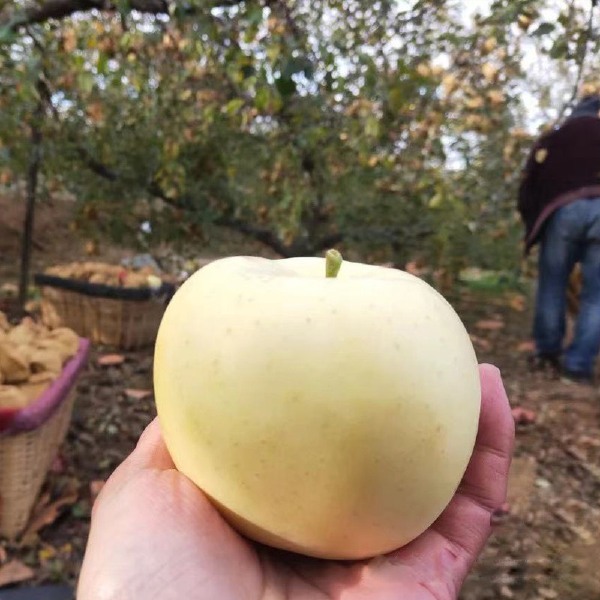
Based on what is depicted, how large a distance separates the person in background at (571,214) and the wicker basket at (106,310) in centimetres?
216

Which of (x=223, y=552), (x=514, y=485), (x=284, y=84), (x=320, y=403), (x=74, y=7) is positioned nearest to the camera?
(x=320, y=403)

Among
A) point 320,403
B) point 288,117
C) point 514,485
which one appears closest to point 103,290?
point 288,117

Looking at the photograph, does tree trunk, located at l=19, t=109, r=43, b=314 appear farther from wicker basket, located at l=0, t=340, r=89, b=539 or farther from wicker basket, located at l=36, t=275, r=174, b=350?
wicker basket, located at l=0, t=340, r=89, b=539

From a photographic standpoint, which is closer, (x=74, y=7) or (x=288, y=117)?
(x=74, y=7)

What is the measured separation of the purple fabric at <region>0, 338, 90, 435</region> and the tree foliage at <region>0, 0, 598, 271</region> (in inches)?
41.2

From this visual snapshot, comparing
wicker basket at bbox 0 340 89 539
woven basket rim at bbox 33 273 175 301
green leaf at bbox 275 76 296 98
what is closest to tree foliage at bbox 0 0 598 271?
green leaf at bbox 275 76 296 98

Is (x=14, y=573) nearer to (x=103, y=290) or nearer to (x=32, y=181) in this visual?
(x=103, y=290)

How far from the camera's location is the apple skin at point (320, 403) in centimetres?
84

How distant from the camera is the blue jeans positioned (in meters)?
3.89

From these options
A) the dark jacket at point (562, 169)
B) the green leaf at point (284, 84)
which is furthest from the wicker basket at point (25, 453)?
the dark jacket at point (562, 169)

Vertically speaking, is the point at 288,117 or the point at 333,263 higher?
the point at 288,117

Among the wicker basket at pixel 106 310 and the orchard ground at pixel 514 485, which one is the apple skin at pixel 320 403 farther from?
the wicker basket at pixel 106 310

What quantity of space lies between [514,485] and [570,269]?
1780 mm

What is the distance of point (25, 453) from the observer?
2205 mm
